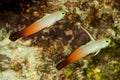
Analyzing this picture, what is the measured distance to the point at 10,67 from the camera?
13.7ft

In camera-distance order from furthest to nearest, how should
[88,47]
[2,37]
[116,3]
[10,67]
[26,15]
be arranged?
[116,3], [26,15], [2,37], [10,67], [88,47]

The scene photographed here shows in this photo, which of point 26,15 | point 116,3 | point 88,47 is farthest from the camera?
point 116,3

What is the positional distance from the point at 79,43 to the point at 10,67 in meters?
1.15

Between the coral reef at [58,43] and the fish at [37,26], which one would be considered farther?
the coral reef at [58,43]

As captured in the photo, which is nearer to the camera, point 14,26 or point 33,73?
point 33,73

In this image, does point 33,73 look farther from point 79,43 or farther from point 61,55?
point 79,43

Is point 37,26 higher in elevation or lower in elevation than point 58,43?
lower

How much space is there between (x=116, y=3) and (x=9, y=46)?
2198mm

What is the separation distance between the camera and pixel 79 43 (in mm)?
4508

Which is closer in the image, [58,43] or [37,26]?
[37,26]

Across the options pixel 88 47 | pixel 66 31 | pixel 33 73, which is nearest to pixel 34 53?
pixel 33 73

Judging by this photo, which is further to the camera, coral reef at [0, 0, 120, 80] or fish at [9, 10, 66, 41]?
coral reef at [0, 0, 120, 80]

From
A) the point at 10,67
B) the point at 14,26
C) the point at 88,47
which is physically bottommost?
the point at 88,47

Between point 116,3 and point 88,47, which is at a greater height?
point 116,3
